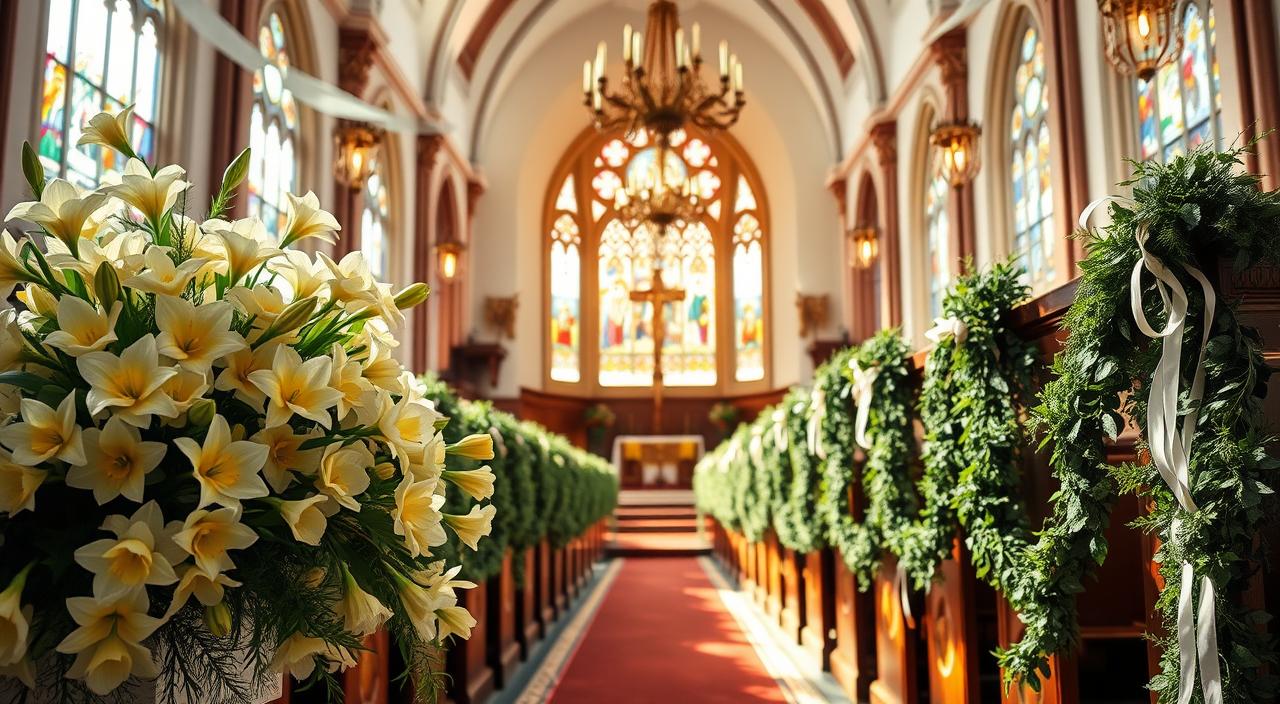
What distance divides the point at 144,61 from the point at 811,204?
13325 mm

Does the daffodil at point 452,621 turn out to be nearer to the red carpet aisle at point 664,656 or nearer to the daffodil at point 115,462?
the daffodil at point 115,462

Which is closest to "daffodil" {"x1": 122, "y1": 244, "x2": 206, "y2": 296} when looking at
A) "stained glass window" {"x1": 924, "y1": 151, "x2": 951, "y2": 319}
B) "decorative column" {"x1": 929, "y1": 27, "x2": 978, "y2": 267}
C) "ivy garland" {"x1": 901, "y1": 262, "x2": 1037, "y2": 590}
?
"ivy garland" {"x1": 901, "y1": 262, "x2": 1037, "y2": 590}

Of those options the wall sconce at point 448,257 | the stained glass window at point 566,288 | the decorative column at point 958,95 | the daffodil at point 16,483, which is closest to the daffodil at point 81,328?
the daffodil at point 16,483

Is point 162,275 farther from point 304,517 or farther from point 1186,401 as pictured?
point 1186,401

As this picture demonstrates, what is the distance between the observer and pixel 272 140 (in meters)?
10.3

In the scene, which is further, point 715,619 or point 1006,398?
point 715,619

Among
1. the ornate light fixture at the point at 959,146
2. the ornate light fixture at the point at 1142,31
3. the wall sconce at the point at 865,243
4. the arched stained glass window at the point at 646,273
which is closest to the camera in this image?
the ornate light fixture at the point at 1142,31

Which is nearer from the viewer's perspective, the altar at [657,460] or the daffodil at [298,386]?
the daffodil at [298,386]

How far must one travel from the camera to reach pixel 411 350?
1465 centimetres

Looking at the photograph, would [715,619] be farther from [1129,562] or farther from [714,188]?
[714,188]

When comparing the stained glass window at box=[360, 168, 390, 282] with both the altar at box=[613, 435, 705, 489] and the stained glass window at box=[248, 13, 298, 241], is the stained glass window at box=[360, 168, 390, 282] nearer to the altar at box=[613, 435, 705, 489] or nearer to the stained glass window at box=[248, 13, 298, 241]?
the stained glass window at box=[248, 13, 298, 241]

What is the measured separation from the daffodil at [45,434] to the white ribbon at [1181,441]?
1.83 m

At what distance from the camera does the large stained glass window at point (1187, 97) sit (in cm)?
727

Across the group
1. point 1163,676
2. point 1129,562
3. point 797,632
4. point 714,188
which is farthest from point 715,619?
point 714,188
